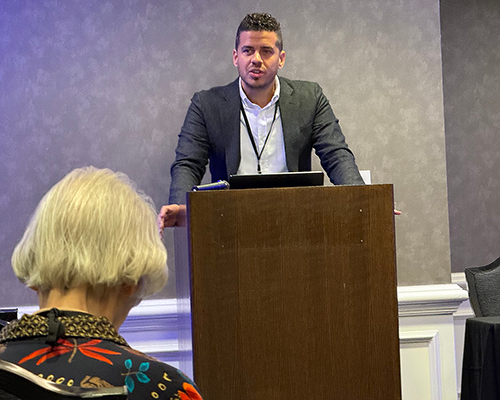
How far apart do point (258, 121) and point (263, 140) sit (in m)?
0.09

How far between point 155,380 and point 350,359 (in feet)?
3.29

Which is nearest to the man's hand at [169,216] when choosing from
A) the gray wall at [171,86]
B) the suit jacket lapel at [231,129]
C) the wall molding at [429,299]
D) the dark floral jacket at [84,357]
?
the suit jacket lapel at [231,129]

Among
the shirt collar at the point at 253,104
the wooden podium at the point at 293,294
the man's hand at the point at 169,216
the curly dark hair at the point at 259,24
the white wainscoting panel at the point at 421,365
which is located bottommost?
the white wainscoting panel at the point at 421,365

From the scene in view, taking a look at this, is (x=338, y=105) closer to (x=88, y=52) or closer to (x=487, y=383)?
(x=88, y=52)

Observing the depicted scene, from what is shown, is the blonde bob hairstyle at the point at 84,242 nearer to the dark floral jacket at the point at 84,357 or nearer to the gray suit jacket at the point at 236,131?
the dark floral jacket at the point at 84,357

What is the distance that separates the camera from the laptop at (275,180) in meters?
1.86

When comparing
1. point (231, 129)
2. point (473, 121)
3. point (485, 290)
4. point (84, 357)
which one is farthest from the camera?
point (473, 121)

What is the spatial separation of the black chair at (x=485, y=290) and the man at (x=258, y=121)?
0.96 metres

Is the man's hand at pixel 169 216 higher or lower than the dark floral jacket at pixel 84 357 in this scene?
higher

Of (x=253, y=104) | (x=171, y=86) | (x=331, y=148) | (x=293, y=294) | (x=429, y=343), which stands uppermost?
(x=171, y=86)

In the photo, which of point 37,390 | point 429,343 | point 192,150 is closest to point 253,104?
point 192,150

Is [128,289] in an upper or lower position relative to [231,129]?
lower

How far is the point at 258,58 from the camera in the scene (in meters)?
2.87

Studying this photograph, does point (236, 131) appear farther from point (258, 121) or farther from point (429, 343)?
point (429, 343)
